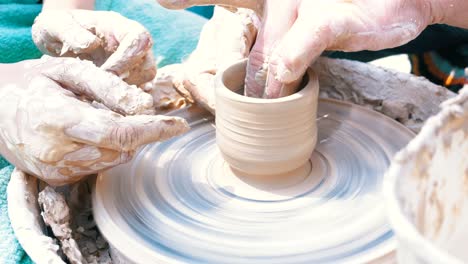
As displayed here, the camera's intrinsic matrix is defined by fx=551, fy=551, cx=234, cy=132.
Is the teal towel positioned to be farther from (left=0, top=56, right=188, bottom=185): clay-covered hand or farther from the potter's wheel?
the potter's wheel

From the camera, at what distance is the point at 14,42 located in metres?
1.87

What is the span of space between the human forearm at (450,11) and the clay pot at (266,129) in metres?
0.31

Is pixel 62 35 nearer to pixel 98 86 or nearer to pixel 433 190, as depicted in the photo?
pixel 98 86

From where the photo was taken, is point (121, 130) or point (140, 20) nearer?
point (121, 130)

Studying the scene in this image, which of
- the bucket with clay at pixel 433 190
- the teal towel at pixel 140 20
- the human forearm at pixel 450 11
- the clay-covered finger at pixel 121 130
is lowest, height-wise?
the teal towel at pixel 140 20

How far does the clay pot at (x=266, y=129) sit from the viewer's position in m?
1.06

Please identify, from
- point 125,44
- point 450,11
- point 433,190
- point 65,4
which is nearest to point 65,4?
point 65,4

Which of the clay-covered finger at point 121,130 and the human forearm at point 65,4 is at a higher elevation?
the clay-covered finger at point 121,130

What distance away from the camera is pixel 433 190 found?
648mm

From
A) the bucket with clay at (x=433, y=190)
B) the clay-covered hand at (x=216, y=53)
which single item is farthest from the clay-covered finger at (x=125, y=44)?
the bucket with clay at (x=433, y=190)

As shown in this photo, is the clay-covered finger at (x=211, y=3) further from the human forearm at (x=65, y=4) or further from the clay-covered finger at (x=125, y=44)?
the human forearm at (x=65, y=4)

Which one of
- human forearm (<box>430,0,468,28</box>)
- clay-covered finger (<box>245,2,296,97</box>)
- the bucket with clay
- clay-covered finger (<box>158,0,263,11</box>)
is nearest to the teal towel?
clay-covered finger (<box>158,0,263,11</box>)

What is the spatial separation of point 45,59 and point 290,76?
0.58m

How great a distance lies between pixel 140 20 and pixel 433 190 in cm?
183
